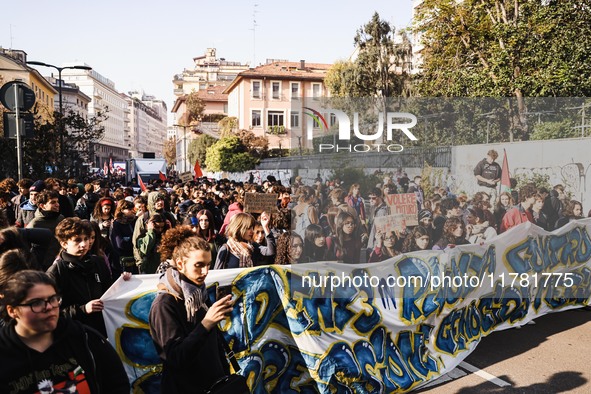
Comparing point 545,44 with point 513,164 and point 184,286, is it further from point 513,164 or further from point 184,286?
point 184,286

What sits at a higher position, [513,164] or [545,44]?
[545,44]

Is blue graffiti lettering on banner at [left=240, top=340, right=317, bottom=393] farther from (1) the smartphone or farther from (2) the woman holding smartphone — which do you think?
(2) the woman holding smartphone

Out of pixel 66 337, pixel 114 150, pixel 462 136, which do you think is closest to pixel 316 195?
pixel 462 136

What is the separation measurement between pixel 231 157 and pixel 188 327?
41.0 metres

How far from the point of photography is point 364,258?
6.75 meters

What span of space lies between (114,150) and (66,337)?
158 metres

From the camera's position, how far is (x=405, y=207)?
709 cm

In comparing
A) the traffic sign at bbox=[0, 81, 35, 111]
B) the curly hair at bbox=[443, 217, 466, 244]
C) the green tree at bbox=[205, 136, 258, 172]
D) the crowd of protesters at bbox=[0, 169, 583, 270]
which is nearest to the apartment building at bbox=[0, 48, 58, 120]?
the green tree at bbox=[205, 136, 258, 172]

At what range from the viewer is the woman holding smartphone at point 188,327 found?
9.85 ft

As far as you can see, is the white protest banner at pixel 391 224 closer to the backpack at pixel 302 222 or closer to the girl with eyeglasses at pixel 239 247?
the backpack at pixel 302 222

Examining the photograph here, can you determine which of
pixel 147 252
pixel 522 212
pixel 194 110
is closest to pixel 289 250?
pixel 147 252

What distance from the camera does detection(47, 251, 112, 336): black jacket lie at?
3955 millimetres

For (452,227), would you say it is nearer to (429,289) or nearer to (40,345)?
(429,289)

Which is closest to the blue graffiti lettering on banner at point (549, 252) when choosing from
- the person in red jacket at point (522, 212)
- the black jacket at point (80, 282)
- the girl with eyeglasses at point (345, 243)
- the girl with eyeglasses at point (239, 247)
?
the person in red jacket at point (522, 212)
